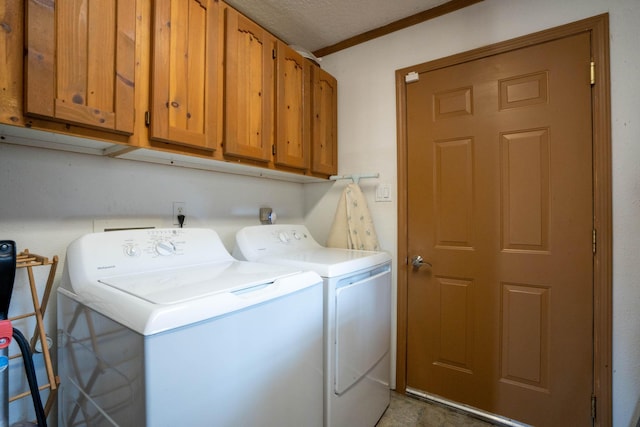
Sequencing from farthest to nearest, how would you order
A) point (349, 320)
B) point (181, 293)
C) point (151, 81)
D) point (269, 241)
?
point (269, 241) < point (349, 320) < point (151, 81) < point (181, 293)

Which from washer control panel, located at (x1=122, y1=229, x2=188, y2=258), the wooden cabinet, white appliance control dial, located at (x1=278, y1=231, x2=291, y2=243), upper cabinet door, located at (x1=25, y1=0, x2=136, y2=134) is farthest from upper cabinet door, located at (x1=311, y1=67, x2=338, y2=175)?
upper cabinet door, located at (x1=25, y1=0, x2=136, y2=134)

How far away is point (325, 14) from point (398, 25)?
0.50 meters

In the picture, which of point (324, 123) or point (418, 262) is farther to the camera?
point (324, 123)

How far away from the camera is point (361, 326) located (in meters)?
1.49

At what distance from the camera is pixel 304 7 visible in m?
1.81

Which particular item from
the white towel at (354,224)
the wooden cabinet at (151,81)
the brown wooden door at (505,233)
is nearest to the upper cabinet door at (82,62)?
the wooden cabinet at (151,81)

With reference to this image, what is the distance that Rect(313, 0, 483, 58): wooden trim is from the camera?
1.77 meters

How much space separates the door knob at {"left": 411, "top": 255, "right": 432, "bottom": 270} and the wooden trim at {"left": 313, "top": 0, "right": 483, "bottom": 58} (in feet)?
5.08

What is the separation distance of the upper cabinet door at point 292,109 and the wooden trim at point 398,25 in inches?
18.6

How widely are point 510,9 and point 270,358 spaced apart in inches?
85.1

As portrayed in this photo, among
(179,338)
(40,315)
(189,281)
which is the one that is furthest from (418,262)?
(40,315)

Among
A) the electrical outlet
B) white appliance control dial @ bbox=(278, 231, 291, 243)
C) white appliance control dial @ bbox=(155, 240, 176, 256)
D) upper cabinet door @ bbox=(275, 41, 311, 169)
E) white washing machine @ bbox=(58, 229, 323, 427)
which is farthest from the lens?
white appliance control dial @ bbox=(278, 231, 291, 243)

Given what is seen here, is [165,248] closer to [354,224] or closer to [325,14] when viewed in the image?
[354,224]

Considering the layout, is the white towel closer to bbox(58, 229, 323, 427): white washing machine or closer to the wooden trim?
bbox(58, 229, 323, 427): white washing machine
